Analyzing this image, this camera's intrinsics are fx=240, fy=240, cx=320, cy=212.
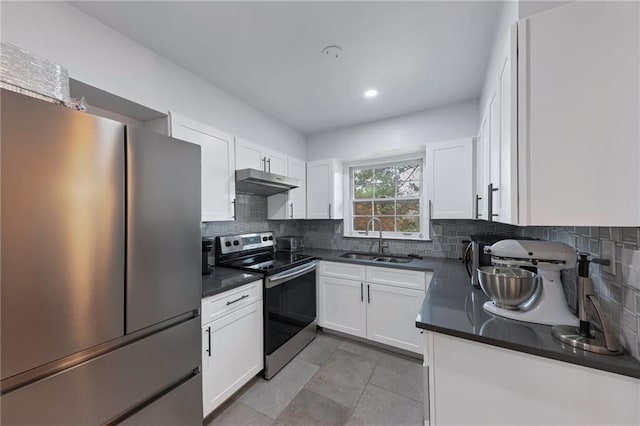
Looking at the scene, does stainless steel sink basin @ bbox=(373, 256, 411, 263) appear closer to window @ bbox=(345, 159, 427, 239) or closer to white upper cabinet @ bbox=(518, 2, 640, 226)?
window @ bbox=(345, 159, 427, 239)

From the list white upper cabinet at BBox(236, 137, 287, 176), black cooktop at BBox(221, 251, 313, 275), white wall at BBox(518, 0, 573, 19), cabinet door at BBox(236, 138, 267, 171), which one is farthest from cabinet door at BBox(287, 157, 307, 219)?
white wall at BBox(518, 0, 573, 19)

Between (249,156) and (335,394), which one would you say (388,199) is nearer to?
(249,156)

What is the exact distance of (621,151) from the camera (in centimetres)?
80

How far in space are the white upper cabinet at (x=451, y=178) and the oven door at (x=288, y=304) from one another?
4.96 feet

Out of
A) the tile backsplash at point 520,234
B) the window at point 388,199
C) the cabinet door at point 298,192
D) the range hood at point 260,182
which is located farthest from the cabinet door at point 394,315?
the range hood at point 260,182

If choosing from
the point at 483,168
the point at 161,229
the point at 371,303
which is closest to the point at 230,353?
the point at 161,229

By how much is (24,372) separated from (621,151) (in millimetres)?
2150

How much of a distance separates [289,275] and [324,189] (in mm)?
1352

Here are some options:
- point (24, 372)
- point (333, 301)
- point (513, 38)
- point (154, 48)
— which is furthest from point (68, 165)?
point (333, 301)

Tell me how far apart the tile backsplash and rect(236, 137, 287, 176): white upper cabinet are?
17.7 inches

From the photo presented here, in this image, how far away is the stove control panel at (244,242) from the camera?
2307mm

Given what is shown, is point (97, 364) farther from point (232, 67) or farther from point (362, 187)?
point (362, 187)

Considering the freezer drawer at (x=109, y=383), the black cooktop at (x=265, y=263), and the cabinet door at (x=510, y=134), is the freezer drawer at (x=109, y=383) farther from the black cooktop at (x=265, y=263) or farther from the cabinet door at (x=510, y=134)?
the cabinet door at (x=510, y=134)

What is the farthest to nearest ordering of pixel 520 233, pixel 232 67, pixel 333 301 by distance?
pixel 333 301 → pixel 520 233 → pixel 232 67
